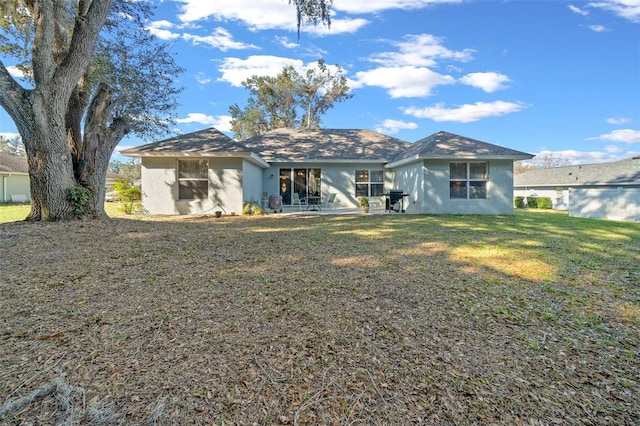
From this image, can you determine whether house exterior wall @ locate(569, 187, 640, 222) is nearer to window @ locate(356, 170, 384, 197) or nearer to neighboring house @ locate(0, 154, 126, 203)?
window @ locate(356, 170, 384, 197)

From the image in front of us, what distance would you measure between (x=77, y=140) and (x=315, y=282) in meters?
8.17

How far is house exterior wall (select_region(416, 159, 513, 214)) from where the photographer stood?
1324 cm

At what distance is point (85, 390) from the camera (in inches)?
80.4

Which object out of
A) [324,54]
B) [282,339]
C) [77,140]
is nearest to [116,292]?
[282,339]

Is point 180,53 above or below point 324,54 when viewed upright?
below

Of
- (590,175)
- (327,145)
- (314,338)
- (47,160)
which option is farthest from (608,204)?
(47,160)

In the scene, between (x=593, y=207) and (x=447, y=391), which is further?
(x=593, y=207)

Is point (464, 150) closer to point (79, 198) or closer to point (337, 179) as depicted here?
point (337, 179)

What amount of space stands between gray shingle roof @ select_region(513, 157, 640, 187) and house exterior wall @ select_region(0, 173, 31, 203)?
41064mm

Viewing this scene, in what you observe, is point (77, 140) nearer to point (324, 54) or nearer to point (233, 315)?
point (233, 315)

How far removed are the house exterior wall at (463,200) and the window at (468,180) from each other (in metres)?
0.17

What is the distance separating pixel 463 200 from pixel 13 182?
30.7m

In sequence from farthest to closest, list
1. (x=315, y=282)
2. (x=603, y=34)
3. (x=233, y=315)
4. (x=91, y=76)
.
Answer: (x=603, y=34) → (x=91, y=76) → (x=315, y=282) → (x=233, y=315)

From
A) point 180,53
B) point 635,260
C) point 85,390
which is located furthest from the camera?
point 180,53
